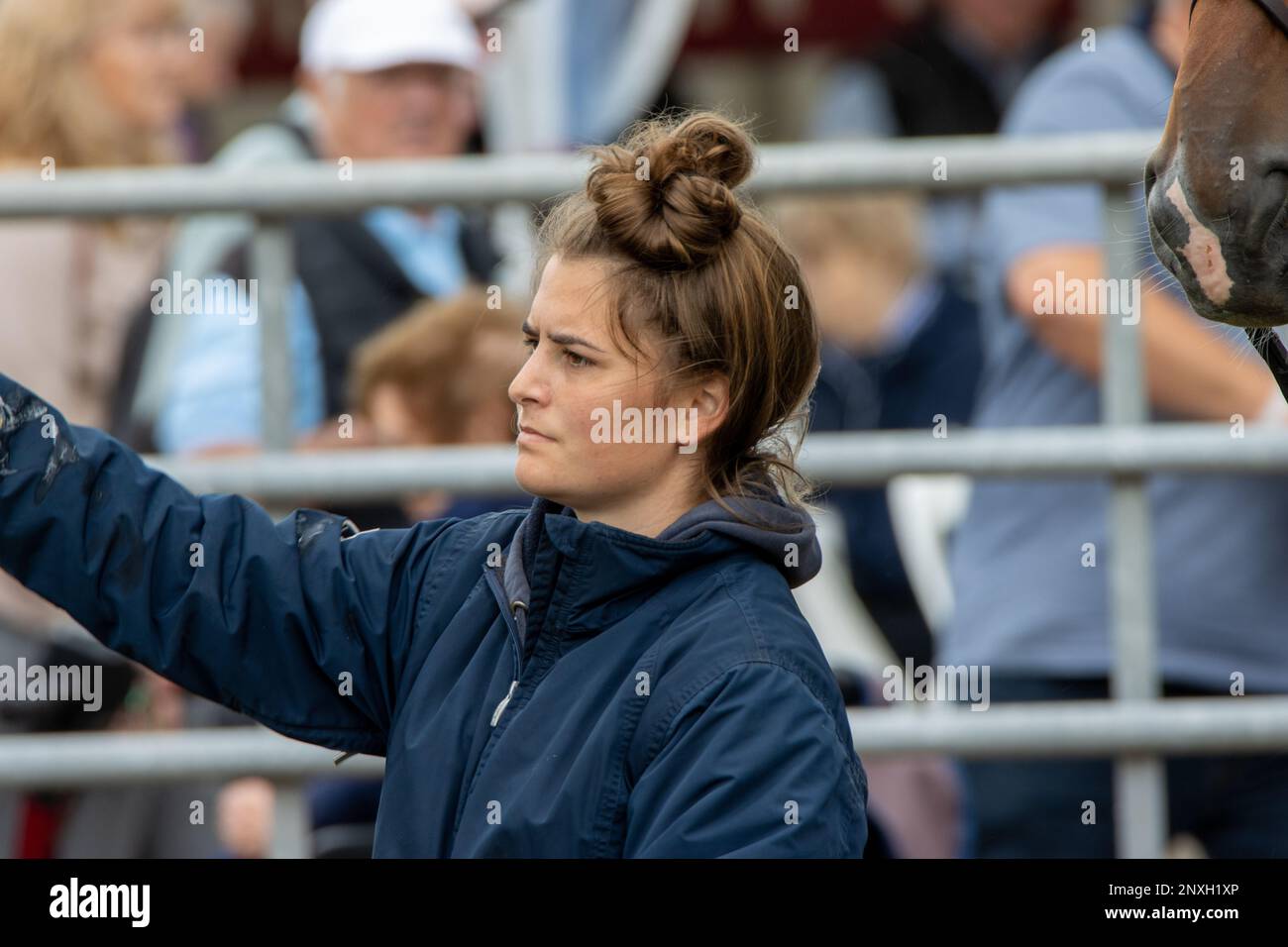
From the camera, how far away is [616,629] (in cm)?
191

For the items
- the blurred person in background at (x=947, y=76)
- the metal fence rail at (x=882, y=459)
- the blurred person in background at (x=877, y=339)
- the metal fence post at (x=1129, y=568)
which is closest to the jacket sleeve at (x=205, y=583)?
the metal fence rail at (x=882, y=459)

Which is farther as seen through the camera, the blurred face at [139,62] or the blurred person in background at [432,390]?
the blurred face at [139,62]

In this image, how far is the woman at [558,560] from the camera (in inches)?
72.6

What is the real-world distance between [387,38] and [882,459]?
1.58m

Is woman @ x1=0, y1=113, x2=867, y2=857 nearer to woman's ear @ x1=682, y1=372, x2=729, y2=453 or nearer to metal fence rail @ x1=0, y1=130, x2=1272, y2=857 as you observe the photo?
woman's ear @ x1=682, y1=372, x2=729, y2=453

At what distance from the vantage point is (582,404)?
78.0 inches

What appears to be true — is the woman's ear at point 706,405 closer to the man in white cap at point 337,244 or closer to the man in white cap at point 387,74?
the man in white cap at point 337,244

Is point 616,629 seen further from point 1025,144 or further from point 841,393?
point 841,393

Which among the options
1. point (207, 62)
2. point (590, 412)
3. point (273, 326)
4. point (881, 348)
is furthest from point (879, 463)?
point (207, 62)

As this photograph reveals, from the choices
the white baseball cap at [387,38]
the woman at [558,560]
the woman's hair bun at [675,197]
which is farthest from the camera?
the white baseball cap at [387,38]

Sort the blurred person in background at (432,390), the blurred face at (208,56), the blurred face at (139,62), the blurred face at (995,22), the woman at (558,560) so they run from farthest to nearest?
the blurred face at (995,22) < the blurred face at (208,56) < the blurred face at (139,62) < the blurred person in background at (432,390) < the woman at (558,560)

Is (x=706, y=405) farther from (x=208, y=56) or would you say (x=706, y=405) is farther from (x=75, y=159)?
(x=208, y=56)

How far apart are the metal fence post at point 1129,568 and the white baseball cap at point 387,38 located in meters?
Result: 1.55

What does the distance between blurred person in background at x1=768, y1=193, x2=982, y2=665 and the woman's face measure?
275 centimetres
